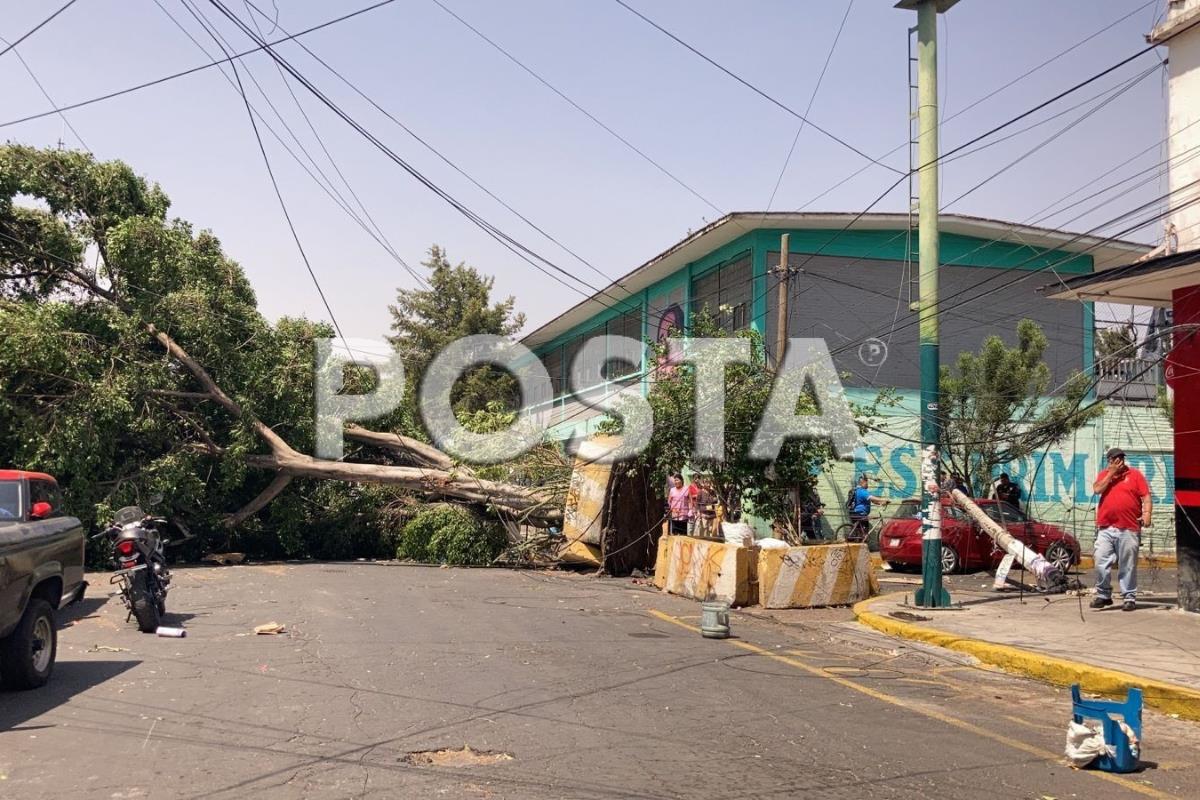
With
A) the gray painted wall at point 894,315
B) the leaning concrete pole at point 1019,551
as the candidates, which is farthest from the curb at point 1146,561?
the gray painted wall at point 894,315

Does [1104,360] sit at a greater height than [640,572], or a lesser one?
greater

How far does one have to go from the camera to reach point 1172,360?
11.4 meters

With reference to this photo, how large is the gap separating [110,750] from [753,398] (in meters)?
10.8

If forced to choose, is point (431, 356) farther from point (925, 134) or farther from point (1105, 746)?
point (1105, 746)

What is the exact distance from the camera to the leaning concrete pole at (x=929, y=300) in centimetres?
1261

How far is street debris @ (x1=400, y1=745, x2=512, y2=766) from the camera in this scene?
5.74 metres

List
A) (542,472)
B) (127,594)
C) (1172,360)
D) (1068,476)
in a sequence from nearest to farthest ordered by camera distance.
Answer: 1. (127,594)
2. (1172,360)
3. (542,472)
4. (1068,476)

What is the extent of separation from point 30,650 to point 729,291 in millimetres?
21363

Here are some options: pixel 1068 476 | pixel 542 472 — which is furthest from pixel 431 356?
pixel 1068 476

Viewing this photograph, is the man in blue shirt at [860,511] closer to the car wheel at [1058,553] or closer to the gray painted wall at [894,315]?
the gray painted wall at [894,315]

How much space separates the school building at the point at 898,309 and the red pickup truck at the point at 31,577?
15791mm

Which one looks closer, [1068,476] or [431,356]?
[1068,476]

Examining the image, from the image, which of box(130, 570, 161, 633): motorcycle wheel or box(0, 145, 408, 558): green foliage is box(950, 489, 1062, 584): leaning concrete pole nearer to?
box(130, 570, 161, 633): motorcycle wheel

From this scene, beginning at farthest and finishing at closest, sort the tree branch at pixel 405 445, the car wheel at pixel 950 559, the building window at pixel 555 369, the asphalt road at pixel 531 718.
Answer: the building window at pixel 555 369
the tree branch at pixel 405 445
the car wheel at pixel 950 559
the asphalt road at pixel 531 718
